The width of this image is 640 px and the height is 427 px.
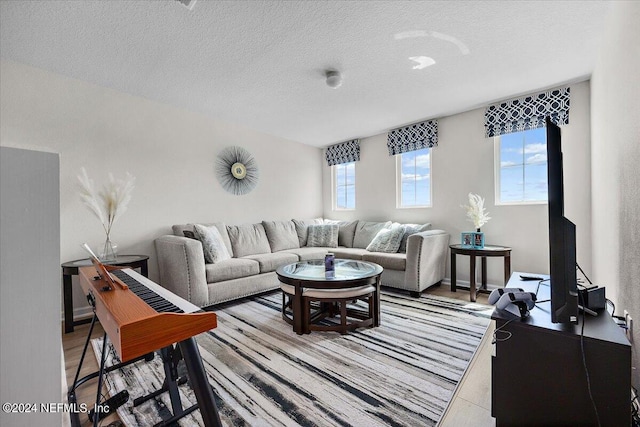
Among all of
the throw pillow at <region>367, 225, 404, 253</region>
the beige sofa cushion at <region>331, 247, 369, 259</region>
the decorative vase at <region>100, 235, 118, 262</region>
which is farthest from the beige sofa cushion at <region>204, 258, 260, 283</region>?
Result: the throw pillow at <region>367, 225, 404, 253</region>

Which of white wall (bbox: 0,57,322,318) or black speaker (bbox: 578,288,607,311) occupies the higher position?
white wall (bbox: 0,57,322,318)

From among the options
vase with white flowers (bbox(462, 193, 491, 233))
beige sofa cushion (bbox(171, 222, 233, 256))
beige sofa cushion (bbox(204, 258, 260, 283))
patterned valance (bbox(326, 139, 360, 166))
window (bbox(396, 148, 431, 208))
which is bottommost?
beige sofa cushion (bbox(204, 258, 260, 283))

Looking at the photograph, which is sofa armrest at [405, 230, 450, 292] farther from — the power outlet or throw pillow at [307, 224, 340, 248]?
the power outlet

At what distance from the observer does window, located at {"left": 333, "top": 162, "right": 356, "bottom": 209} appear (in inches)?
200

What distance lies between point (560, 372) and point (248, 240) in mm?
3313

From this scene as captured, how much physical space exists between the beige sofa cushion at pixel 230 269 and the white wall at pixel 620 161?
2976 mm

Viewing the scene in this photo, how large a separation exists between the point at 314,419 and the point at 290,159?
160 inches

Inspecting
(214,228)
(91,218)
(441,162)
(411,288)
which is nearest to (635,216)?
(411,288)

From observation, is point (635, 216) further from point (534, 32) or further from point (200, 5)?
point (200, 5)

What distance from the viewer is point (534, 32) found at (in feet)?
6.59

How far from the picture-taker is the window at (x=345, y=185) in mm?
5074

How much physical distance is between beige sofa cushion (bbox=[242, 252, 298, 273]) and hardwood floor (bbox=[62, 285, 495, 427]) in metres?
1.68

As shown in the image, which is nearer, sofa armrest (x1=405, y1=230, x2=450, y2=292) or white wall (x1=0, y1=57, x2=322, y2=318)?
white wall (x1=0, y1=57, x2=322, y2=318)

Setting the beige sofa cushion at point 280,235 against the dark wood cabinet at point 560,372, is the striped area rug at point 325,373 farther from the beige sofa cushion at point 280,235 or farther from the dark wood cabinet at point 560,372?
the beige sofa cushion at point 280,235
